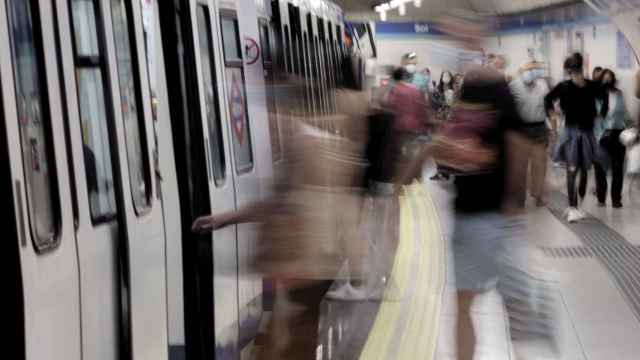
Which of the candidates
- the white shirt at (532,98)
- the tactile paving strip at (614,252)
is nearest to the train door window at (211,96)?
the tactile paving strip at (614,252)

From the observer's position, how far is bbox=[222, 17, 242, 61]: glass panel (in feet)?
22.9

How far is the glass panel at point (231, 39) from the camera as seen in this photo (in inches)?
274

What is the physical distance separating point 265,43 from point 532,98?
4.70m

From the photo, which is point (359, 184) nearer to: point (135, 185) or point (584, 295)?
point (135, 185)

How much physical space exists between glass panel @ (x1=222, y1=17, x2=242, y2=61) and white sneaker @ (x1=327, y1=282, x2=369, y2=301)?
2.66 metres

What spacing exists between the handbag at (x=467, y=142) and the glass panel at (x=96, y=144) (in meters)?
2.29

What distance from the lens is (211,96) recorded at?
6402 mm

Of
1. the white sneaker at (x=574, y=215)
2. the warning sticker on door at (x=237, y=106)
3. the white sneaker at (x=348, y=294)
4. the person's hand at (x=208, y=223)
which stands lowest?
the white sneaker at (x=574, y=215)

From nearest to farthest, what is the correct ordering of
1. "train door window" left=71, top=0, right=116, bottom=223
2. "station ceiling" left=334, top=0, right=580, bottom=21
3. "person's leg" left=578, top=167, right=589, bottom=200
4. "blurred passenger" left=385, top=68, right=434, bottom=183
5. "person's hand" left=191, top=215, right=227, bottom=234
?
"train door window" left=71, top=0, right=116, bottom=223 → "person's hand" left=191, top=215, right=227, bottom=234 → "blurred passenger" left=385, top=68, right=434, bottom=183 → "person's leg" left=578, top=167, right=589, bottom=200 → "station ceiling" left=334, top=0, right=580, bottom=21

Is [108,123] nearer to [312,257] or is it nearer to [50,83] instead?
[50,83]

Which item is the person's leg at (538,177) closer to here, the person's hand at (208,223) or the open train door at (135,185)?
the person's hand at (208,223)

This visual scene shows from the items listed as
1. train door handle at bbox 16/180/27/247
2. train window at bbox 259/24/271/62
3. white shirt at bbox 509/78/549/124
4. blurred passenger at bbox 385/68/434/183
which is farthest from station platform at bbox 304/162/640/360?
train door handle at bbox 16/180/27/247

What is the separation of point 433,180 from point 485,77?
46.7ft

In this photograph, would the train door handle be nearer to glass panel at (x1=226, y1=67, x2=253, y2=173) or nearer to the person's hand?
the person's hand
